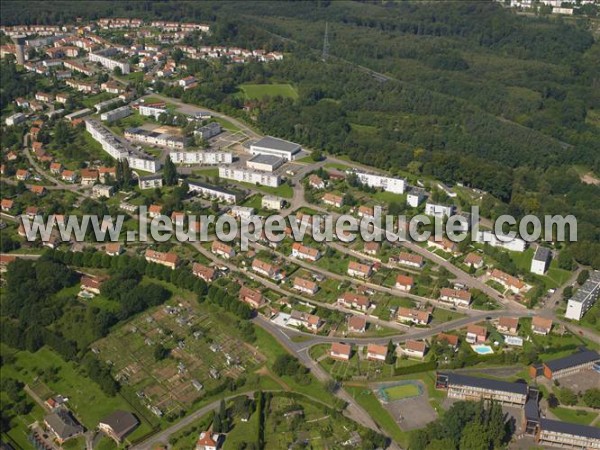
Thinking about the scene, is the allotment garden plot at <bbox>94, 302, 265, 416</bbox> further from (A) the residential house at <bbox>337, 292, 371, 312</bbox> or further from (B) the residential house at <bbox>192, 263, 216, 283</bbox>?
(A) the residential house at <bbox>337, 292, 371, 312</bbox>

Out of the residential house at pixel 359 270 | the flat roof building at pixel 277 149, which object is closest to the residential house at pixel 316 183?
the flat roof building at pixel 277 149

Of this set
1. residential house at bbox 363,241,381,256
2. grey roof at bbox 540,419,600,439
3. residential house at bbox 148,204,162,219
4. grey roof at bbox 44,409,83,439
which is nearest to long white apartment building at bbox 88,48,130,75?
residential house at bbox 148,204,162,219

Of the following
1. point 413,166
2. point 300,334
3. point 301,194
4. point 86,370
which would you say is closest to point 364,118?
point 413,166

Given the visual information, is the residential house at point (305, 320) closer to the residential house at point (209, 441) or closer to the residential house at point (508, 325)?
the residential house at point (209, 441)

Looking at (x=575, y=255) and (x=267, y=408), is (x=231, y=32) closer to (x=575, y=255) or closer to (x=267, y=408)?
(x=575, y=255)

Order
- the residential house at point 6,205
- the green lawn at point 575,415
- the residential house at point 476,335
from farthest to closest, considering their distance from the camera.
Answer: the residential house at point 6,205 → the residential house at point 476,335 → the green lawn at point 575,415

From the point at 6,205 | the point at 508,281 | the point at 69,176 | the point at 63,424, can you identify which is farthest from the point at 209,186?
the point at 63,424
